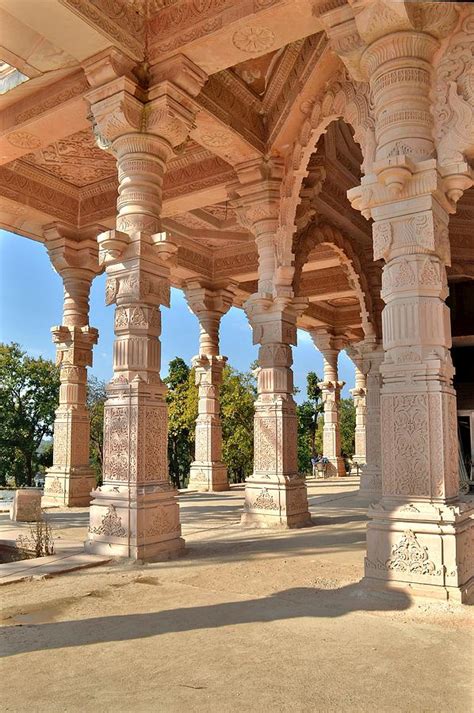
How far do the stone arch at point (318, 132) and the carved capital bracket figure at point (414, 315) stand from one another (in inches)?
16.8

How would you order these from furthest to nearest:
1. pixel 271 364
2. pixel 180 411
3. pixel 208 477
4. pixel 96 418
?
pixel 96 418 < pixel 180 411 < pixel 208 477 < pixel 271 364

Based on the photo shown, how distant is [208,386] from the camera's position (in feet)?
52.0

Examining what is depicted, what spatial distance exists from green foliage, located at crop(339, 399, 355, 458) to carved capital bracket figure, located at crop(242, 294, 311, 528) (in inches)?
1225

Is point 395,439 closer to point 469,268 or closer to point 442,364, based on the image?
point 442,364

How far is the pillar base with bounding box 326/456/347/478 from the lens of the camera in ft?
70.9

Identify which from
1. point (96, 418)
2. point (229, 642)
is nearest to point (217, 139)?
point (229, 642)

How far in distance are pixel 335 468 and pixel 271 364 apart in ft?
45.1

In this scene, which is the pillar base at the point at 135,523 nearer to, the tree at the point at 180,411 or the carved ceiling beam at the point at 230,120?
the carved ceiling beam at the point at 230,120

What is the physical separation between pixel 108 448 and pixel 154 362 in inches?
44.2

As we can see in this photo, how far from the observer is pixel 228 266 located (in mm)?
15594

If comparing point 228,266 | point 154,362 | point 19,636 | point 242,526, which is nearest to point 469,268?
point 228,266

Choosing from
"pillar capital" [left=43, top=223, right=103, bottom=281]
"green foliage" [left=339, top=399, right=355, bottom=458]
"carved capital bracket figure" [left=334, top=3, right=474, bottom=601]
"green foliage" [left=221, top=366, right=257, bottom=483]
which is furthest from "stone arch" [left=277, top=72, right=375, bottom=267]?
"green foliage" [left=339, top=399, right=355, bottom=458]

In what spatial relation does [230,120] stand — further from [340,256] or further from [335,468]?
[335,468]

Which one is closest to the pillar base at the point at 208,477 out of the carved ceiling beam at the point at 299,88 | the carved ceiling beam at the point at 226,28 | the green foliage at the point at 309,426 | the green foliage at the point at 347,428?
the carved ceiling beam at the point at 299,88
